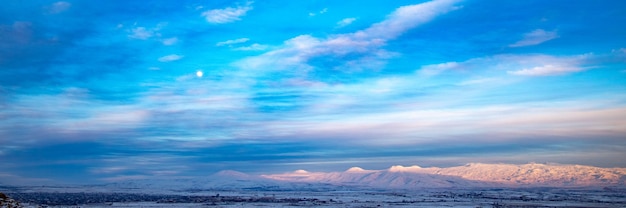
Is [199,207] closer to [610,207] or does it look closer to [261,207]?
[261,207]

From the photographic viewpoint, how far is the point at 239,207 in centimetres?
12025

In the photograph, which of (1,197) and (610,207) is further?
(610,207)

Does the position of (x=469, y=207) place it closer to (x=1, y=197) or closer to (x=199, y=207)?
(x=199, y=207)

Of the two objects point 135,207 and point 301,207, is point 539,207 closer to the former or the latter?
point 301,207

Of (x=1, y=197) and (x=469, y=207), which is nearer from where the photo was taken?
(x=1, y=197)

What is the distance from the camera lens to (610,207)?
4719 inches

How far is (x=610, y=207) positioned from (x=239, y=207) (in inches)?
3314

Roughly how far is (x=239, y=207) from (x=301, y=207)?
1412 cm

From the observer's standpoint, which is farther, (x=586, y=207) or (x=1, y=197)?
(x=586, y=207)

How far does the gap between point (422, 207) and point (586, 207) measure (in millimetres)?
37762

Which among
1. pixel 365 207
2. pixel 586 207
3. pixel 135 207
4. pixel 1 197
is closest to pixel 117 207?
pixel 135 207

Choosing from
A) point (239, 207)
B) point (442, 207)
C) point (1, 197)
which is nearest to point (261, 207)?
point (239, 207)

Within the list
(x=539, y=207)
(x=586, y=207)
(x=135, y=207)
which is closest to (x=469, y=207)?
(x=539, y=207)

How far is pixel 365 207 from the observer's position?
118062 millimetres
